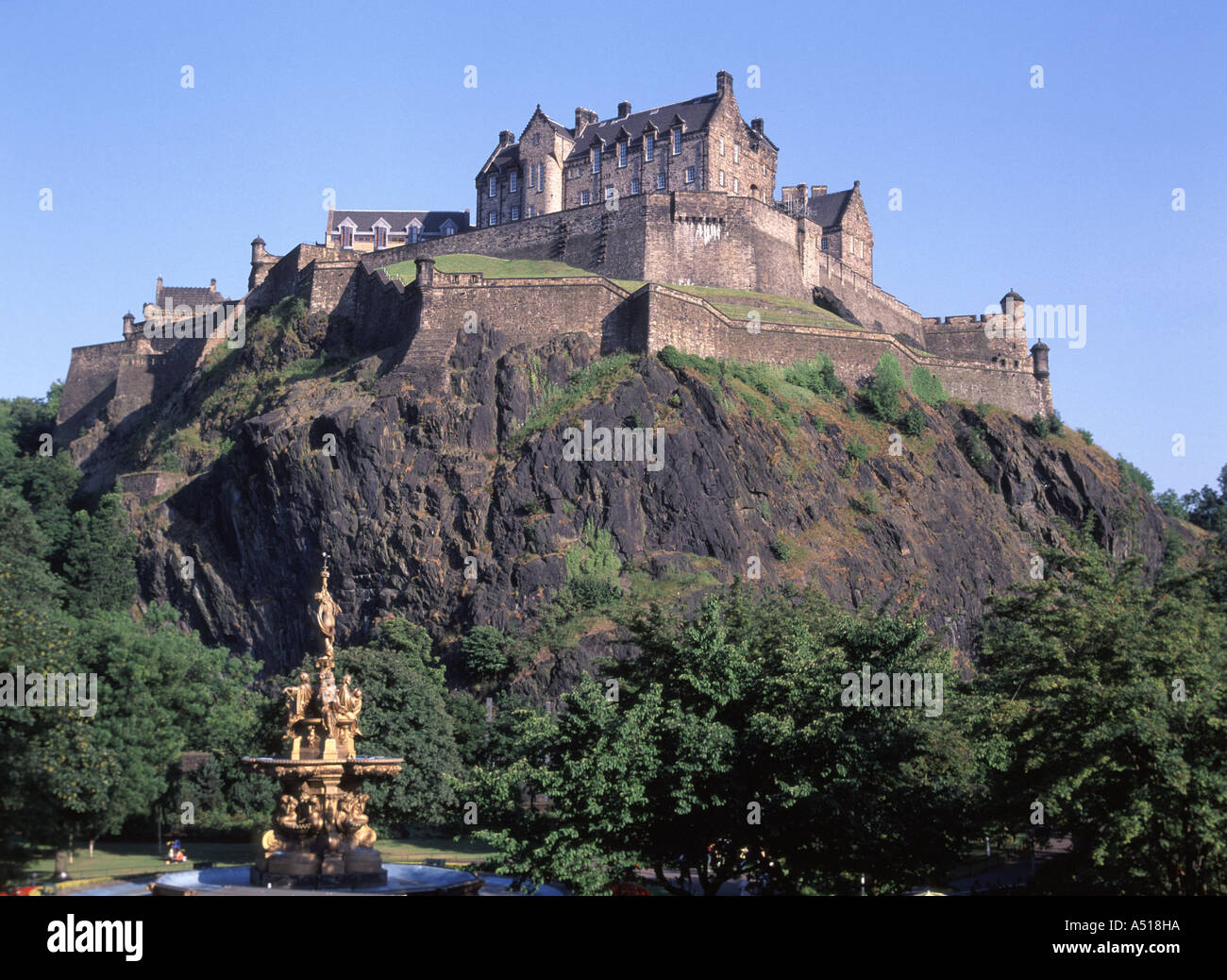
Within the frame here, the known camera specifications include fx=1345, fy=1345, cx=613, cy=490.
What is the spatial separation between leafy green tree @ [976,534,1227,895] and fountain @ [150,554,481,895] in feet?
39.9

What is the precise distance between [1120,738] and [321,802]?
16.5 metres

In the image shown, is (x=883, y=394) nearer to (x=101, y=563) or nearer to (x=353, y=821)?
(x=101, y=563)

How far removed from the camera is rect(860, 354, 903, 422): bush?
263ft

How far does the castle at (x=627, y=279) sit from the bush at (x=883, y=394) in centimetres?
108

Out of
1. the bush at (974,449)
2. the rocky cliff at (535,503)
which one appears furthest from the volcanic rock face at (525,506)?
the bush at (974,449)

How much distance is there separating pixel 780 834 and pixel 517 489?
38485 mm

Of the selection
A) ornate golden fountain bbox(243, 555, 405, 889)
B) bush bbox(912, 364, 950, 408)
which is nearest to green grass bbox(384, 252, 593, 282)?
bush bbox(912, 364, 950, 408)

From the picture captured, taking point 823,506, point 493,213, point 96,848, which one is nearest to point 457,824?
point 96,848

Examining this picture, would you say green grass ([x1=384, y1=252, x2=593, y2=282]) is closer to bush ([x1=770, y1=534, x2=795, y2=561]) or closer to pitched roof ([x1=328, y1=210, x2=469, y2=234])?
pitched roof ([x1=328, y1=210, x2=469, y2=234])

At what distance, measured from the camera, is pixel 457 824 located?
2061 inches

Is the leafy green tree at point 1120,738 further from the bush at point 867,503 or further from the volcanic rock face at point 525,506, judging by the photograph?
the bush at point 867,503

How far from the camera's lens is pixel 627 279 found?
85375 millimetres

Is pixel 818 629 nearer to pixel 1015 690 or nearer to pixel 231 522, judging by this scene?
pixel 1015 690
